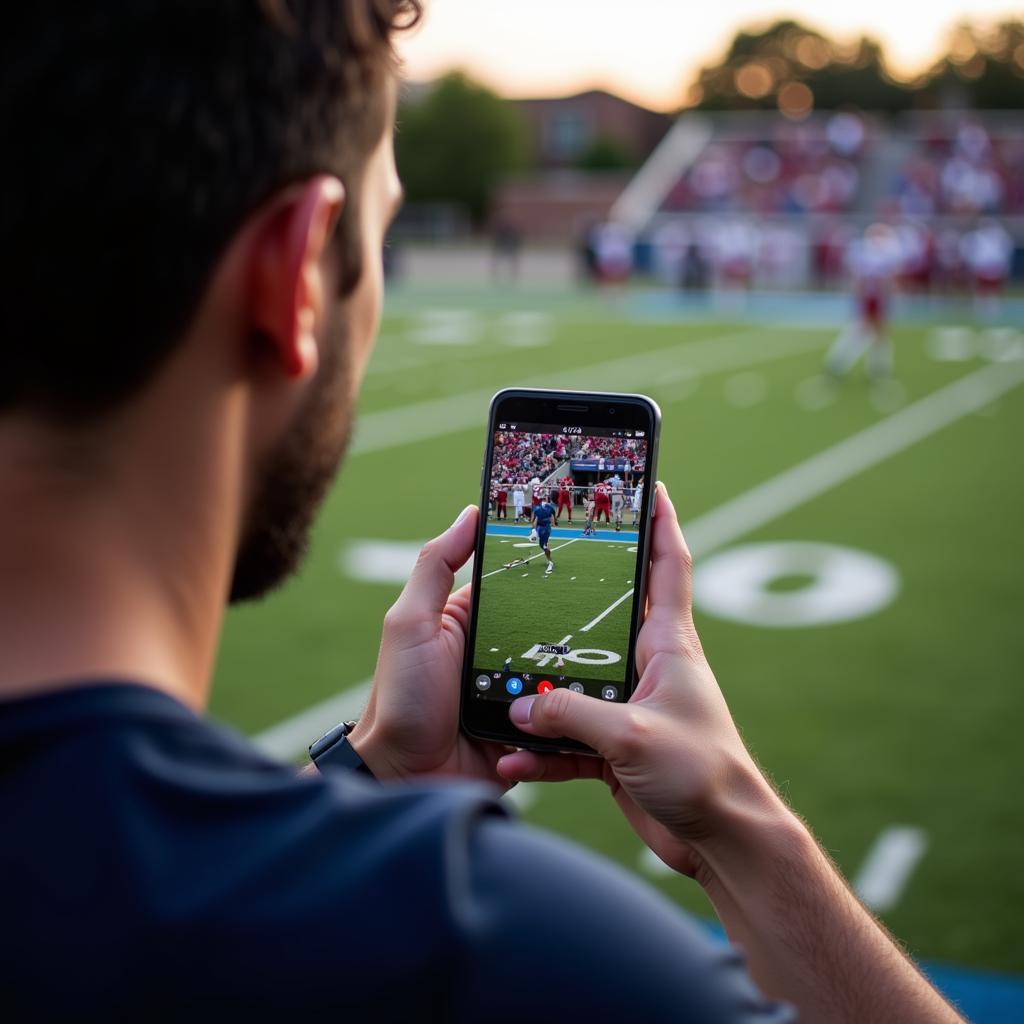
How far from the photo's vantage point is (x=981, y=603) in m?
7.27

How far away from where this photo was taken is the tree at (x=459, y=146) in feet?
233

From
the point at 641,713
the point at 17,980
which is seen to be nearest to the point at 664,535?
the point at 641,713

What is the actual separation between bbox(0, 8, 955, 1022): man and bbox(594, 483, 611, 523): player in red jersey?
2.58 ft

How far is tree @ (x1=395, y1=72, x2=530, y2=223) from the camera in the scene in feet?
233

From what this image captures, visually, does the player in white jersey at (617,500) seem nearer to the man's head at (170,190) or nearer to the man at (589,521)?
the man at (589,521)

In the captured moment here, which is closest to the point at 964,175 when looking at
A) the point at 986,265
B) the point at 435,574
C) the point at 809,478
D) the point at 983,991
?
Answer: the point at 986,265

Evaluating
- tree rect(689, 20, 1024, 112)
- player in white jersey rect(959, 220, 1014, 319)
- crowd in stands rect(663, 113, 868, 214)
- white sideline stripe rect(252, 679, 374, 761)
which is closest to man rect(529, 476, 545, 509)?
white sideline stripe rect(252, 679, 374, 761)

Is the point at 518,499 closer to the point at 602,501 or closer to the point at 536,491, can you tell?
the point at 536,491

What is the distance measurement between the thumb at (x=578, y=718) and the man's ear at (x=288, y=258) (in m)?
0.75

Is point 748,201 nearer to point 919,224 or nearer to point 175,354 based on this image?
point 919,224

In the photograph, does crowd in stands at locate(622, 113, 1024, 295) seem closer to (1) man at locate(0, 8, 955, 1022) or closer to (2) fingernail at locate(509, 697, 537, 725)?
(2) fingernail at locate(509, 697, 537, 725)

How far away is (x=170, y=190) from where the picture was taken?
0.94 meters

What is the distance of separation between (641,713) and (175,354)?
830 mm

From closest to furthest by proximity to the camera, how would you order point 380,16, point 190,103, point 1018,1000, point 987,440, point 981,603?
point 190,103, point 380,16, point 1018,1000, point 981,603, point 987,440
